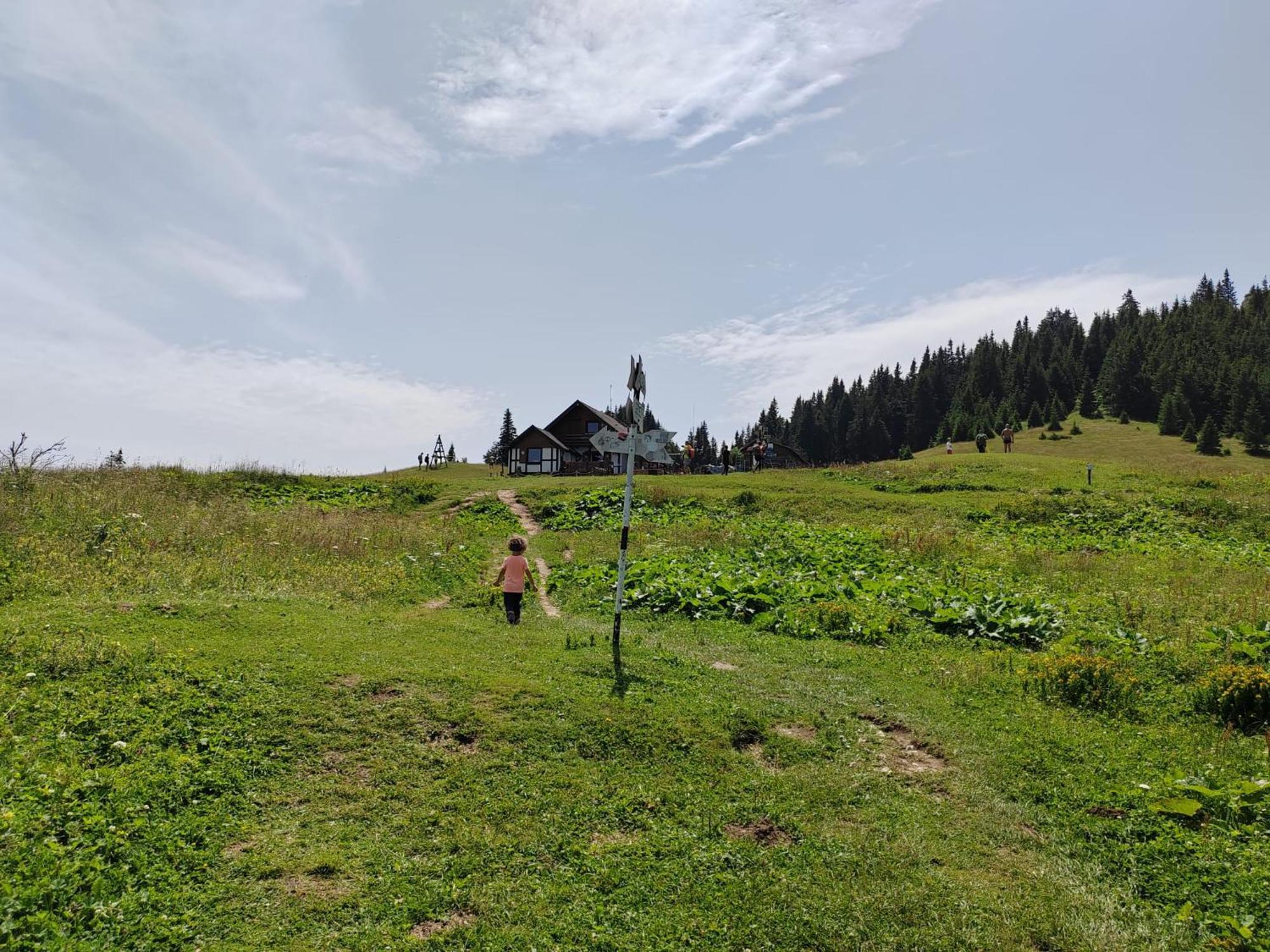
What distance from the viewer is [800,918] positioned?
5.25 meters

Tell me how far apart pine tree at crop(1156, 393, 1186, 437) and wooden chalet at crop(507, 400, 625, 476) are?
74257mm

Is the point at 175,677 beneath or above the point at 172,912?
above

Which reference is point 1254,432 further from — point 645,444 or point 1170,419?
point 645,444

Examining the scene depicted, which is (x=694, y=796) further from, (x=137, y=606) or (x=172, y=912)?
(x=137, y=606)

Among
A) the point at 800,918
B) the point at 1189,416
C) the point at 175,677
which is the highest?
the point at 1189,416

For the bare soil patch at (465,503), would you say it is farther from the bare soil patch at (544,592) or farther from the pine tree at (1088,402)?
the pine tree at (1088,402)

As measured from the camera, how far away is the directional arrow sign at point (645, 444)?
11688 mm

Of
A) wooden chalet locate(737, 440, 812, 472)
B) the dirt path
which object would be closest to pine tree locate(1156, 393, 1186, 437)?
wooden chalet locate(737, 440, 812, 472)

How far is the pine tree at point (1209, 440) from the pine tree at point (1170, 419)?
10205 millimetres

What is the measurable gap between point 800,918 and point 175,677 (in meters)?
7.45

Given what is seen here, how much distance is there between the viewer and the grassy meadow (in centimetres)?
515

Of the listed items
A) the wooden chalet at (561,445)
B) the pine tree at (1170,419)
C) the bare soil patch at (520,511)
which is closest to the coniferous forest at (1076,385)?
the pine tree at (1170,419)

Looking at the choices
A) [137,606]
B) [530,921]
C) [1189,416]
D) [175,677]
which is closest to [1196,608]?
[530,921]

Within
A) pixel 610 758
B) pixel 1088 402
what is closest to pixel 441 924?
pixel 610 758
